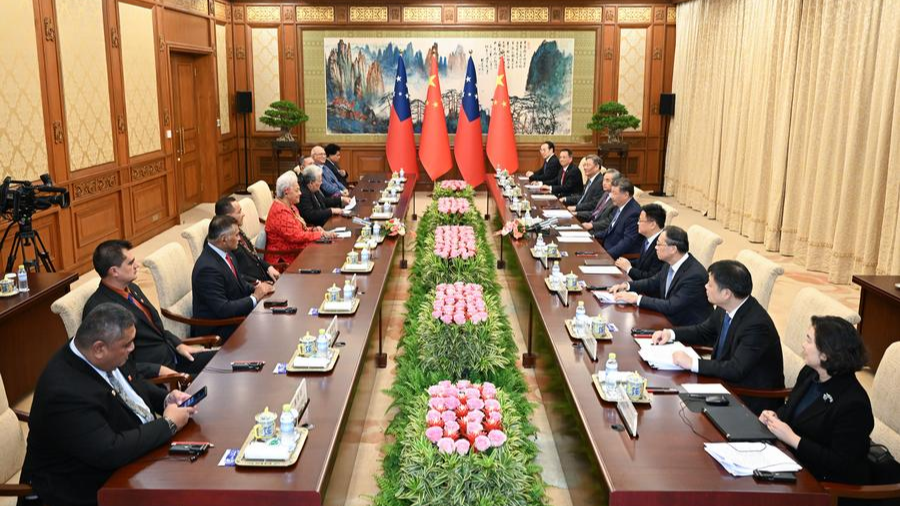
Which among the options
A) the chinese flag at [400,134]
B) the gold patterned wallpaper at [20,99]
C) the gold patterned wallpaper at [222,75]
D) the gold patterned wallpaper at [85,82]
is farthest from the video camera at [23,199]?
the gold patterned wallpaper at [222,75]

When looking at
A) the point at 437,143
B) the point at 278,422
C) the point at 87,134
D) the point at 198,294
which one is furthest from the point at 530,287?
the point at 437,143

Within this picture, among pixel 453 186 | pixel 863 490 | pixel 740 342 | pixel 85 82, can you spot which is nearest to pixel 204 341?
pixel 740 342

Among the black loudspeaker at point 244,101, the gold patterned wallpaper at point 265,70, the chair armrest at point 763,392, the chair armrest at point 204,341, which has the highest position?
the gold patterned wallpaper at point 265,70

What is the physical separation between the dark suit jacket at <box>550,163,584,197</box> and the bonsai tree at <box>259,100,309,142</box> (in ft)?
15.8

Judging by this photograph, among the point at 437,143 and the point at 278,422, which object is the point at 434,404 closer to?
the point at 278,422

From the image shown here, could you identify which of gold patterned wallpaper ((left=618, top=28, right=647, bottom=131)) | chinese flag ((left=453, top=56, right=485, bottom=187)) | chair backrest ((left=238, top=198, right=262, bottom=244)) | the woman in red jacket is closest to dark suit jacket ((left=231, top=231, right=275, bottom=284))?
the woman in red jacket

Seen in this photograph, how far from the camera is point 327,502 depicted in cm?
279

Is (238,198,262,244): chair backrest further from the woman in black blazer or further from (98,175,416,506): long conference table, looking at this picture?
the woman in black blazer

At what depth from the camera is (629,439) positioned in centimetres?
274

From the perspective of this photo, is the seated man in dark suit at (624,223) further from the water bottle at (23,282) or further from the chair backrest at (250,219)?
the water bottle at (23,282)

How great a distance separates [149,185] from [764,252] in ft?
24.1

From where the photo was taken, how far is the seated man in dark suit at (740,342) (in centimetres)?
339

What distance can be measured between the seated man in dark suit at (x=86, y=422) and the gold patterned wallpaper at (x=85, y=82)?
214 inches

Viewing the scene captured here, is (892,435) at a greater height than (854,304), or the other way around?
(892,435)
